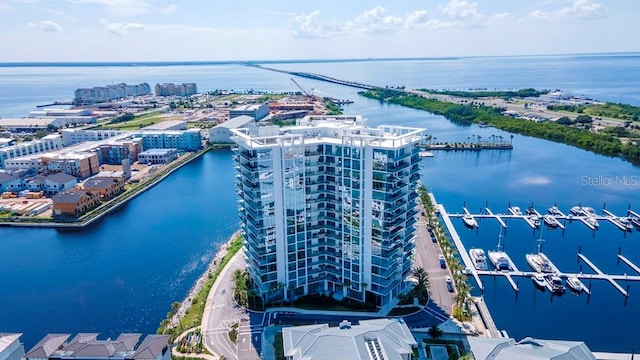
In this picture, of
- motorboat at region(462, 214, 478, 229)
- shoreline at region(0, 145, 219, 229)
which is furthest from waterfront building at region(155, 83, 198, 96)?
motorboat at region(462, 214, 478, 229)

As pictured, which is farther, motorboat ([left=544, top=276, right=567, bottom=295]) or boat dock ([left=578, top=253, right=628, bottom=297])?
boat dock ([left=578, top=253, right=628, bottom=297])

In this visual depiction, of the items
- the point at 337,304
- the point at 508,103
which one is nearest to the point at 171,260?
the point at 337,304

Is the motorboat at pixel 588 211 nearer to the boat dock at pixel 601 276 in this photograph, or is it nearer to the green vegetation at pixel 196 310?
the boat dock at pixel 601 276

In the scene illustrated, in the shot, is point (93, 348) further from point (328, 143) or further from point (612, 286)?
point (612, 286)

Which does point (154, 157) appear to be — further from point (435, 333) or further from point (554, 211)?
point (554, 211)

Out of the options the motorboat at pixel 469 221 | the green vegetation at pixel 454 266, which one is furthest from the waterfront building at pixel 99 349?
the motorboat at pixel 469 221


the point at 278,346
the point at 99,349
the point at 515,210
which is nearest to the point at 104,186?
the point at 99,349

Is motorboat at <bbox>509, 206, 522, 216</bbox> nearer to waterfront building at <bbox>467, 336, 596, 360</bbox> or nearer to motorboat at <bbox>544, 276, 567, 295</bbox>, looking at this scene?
motorboat at <bbox>544, 276, 567, 295</bbox>
